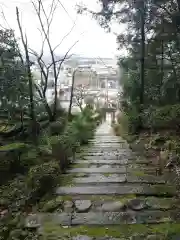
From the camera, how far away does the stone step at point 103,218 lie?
10.6 feet

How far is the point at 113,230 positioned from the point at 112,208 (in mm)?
543

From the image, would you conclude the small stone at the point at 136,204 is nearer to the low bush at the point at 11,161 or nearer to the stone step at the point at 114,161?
the stone step at the point at 114,161

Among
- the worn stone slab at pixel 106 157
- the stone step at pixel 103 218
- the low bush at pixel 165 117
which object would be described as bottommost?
the stone step at pixel 103 218

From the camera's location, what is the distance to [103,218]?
3.33 meters

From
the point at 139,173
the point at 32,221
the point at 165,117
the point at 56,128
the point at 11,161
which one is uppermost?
the point at 165,117

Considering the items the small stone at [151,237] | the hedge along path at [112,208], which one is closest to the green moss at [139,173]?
the hedge along path at [112,208]

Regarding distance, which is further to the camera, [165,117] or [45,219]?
[165,117]

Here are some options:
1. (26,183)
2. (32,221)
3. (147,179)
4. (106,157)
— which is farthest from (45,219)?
(106,157)

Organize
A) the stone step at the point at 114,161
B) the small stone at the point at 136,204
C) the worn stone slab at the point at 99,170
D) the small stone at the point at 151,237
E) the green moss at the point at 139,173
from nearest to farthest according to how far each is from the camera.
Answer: the small stone at the point at 151,237
the small stone at the point at 136,204
the green moss at the point at 139,173
the worn stone slab at the point at 99,170
the stone step at the point at 114,161

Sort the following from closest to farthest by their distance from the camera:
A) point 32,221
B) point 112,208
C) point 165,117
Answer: point 32,221
point 112,208
point 165,117

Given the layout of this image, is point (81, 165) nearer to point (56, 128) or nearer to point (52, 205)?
point (52, 205)

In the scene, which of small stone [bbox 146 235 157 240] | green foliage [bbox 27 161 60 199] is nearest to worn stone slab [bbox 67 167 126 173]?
green foliage [bbox 27 161 60 199]

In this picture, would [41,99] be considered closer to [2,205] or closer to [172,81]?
[172,81]

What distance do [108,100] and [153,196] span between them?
2845cm
